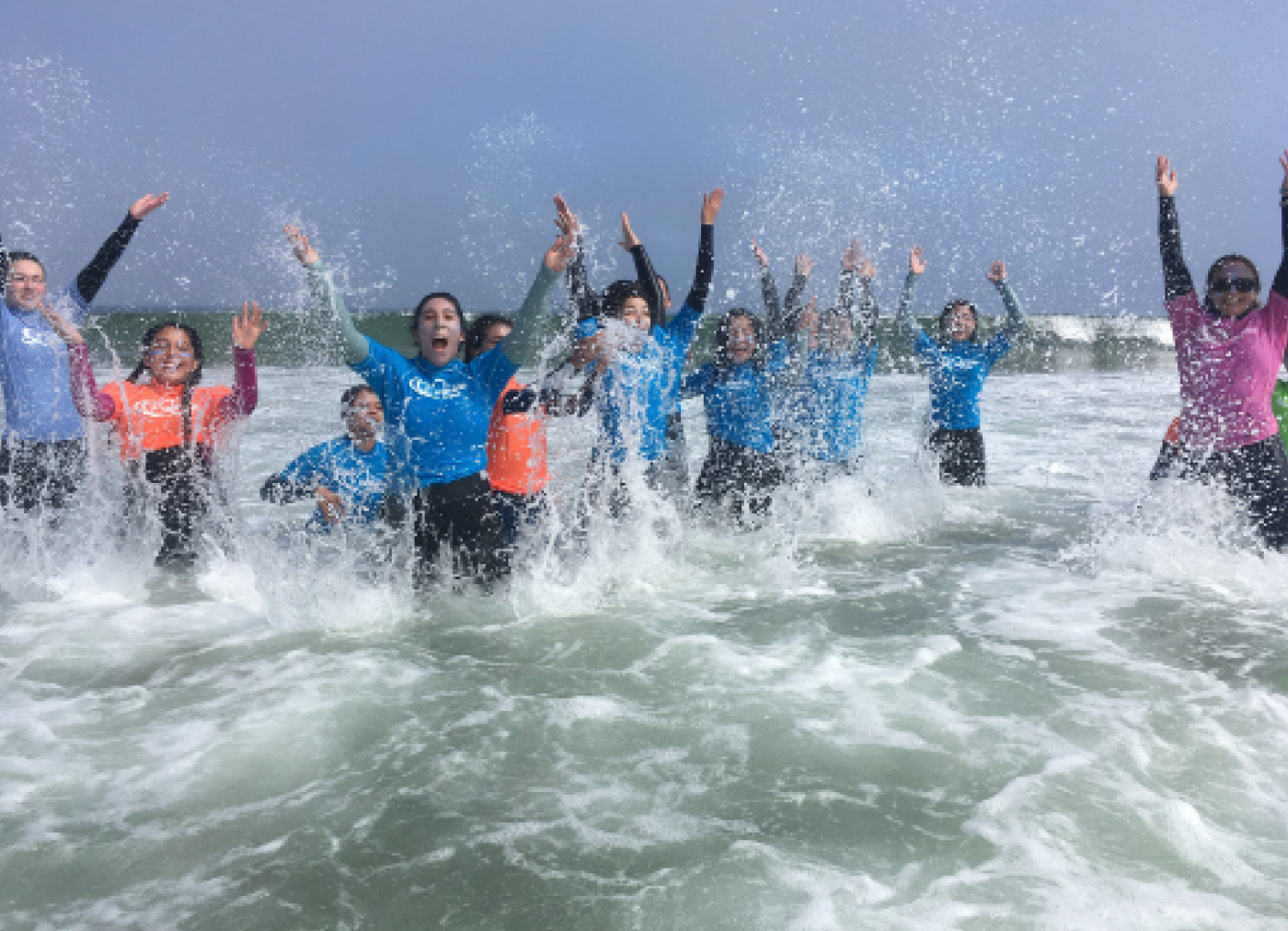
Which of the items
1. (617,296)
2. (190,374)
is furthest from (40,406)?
(617,296)

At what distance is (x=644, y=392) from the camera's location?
577 cm

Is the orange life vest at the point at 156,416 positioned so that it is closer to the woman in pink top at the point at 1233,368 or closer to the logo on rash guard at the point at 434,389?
the logo on rash guard at the point at 434,389

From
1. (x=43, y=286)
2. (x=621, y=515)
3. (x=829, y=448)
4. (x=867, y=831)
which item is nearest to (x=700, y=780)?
(x=867, y=831)

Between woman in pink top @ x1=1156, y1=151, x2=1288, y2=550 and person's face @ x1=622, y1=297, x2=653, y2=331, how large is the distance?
3.03 metres

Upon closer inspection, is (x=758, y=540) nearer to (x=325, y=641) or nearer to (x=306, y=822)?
(x=325, y=641)

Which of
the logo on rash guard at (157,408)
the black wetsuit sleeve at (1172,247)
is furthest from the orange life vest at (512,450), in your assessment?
the black wetsuit sleeve at (1172,247)

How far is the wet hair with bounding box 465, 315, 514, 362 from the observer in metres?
5.44

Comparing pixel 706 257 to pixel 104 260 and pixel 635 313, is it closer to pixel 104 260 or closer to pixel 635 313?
pixel 635 313

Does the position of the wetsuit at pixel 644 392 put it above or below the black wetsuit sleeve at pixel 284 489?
above

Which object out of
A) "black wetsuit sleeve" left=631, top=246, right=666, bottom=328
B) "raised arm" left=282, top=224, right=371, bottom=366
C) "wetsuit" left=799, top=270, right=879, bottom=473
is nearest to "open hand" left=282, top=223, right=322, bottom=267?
"raised arm" left=282, top=224, right=371, bottom=366

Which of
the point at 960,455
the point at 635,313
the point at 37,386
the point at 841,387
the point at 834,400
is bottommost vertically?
the point at 960,455

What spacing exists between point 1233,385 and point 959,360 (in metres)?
2.86

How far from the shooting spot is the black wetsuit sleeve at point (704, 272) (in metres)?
5.89

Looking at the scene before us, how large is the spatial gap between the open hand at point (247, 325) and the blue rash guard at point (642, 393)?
6.27ft
